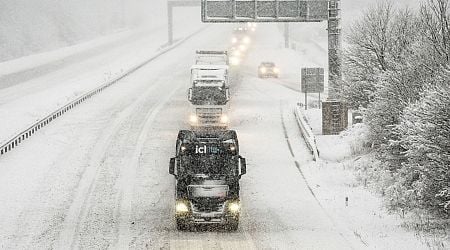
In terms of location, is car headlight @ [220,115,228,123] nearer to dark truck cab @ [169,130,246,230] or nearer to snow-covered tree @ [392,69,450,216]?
dark truck cab @ [169,130,246,230]

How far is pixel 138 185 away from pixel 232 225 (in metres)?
7.41

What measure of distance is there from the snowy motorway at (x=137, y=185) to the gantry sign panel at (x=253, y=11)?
6.07 meters

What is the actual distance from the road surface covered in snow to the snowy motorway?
1.5 inches

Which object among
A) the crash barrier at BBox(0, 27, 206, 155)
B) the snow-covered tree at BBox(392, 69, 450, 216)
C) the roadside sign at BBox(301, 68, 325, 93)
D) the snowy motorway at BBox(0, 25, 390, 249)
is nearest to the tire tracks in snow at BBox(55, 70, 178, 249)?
the snowy motorway at BBox(0, 25, 390, 249)

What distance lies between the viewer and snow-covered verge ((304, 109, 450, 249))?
21.9 meters

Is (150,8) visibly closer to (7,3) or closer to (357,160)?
(7,3)

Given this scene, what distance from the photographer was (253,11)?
4519cm

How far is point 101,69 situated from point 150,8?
125 meters

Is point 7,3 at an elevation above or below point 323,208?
above

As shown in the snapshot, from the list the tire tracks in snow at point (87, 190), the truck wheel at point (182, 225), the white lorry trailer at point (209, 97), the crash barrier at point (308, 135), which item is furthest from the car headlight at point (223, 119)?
the truck wheel at point (182, 225)

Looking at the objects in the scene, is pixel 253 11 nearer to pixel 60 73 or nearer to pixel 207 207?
pixel 207 207

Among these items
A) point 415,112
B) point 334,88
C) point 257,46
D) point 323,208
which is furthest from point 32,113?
point 257,46

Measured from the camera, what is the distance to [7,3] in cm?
12062

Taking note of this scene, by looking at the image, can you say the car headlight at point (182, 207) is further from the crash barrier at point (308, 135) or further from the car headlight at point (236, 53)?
the car headlight at point (236, 53)
